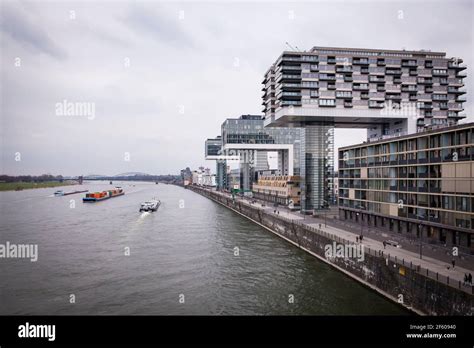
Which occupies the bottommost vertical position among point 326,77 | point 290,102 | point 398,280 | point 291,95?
point 398,280

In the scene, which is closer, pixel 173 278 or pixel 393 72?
pixel 173 278

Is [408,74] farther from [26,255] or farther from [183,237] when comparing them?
[26,255]

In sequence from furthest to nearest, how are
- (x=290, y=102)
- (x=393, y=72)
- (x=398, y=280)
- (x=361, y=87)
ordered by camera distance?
(x=361, y=87) < (x=393, y=72) < (x=290, y=102) < (x=398, y=280)

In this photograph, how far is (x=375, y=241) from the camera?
103 ft

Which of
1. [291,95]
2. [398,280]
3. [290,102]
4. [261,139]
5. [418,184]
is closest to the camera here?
[398,280]

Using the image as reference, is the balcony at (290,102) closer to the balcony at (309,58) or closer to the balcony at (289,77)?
the balcony at (289,77)

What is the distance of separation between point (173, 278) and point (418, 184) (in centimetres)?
2663

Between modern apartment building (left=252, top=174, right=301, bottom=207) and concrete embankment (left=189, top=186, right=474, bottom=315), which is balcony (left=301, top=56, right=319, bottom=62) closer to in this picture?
modern apartment building (left=252, top=174, right=301, bottom=207)

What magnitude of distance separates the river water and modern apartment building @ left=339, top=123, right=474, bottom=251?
36.0ft

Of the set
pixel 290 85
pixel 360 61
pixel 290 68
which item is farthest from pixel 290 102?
pixel 360 61

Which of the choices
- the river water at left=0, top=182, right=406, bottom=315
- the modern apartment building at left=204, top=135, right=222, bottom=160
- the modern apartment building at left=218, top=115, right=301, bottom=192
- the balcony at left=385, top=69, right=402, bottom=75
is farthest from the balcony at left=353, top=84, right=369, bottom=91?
the modern apartment building at left=204, top=135, right=222, bottom=160

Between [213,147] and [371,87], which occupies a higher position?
[371,87]

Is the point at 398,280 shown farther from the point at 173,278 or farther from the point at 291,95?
the point at 291,95

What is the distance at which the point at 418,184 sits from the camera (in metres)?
34.4
